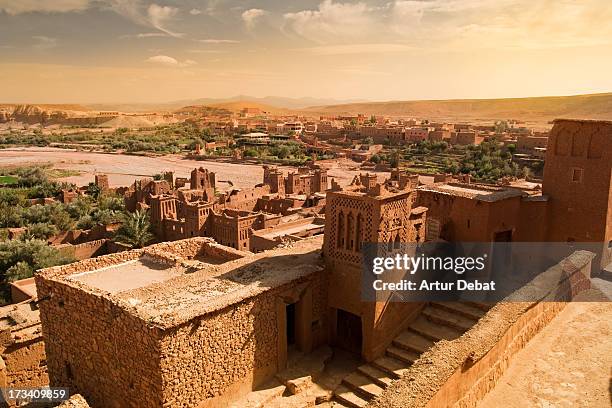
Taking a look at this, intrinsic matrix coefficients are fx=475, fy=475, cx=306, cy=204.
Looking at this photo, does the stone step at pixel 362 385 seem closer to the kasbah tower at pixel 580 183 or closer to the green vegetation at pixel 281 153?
the kasbah tower at pixel 580 183

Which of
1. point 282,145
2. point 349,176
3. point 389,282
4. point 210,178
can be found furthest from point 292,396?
point 282,145

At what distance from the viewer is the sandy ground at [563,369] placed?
18.8 feet

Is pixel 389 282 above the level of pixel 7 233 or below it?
above

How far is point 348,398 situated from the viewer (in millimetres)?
9852

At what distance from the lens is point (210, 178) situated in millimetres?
41812

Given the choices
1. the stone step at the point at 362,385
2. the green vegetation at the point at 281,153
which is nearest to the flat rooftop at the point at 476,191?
the stone step at the point at 362,385

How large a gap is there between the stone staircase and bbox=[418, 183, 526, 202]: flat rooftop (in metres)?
2.83

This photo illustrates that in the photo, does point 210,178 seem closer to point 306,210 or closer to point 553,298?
point 306,210

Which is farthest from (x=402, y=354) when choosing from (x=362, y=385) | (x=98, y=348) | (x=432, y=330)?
(x=98, y=348)

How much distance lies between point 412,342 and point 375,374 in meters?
1.32

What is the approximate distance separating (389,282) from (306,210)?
15795 mm

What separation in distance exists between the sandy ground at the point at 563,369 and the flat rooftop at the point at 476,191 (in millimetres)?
5126

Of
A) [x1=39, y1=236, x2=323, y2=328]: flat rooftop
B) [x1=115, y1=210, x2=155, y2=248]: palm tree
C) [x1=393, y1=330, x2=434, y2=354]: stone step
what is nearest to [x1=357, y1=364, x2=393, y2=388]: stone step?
[x1=393, y1=330, x2=434, y2=354]: stone step

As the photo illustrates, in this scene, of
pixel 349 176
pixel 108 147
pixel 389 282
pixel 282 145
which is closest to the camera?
pixel 389 282
